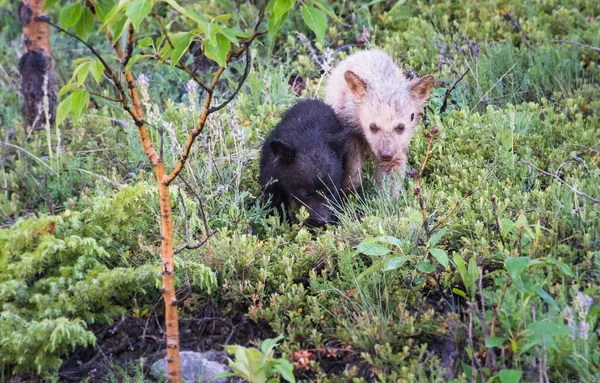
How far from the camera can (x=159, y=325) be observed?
4746mm

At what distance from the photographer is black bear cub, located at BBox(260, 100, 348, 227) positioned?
20.4ft

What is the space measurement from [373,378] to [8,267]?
2338 millimetres

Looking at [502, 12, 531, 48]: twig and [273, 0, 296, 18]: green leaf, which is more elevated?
[273, 0, 296, 18]: green leaf

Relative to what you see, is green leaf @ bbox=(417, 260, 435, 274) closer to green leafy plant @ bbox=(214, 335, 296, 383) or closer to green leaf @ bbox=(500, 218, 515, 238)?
green leaf @ bbox=(500, 218, 515, 238)

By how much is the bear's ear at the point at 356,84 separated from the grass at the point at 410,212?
77cm

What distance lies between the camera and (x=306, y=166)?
6219 millimetres

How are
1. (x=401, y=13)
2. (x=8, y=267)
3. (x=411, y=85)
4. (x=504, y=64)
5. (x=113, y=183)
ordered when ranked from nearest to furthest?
(x=8, y=267) < (x=113, y=183) < (x=411, y=85) < (x=504, y=64) < (x=401, y=13)

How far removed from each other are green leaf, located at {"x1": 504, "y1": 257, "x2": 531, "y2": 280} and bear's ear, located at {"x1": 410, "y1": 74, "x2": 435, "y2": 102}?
3.24 m

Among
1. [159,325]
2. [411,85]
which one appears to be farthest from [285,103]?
[159,325]

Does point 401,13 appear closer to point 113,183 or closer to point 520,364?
point 113,183

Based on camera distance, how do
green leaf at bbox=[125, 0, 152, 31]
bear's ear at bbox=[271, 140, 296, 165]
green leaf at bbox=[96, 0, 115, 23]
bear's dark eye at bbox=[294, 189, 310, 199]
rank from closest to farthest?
green leaf at bbox=[125, 0, 152, 31], green leaf at bbox=[96, 0, 115, 23], bear's ear at bbox=[271, 140, 296, 165], bear's dark eye at bbox=[294, 189, 310, 199]

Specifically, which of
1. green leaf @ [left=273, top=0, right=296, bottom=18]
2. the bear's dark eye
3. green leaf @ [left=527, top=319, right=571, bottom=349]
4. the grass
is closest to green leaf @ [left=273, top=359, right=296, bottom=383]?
the grass

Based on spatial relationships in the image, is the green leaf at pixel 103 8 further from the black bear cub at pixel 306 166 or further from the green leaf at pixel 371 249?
the black bear cub at pixel 306 166

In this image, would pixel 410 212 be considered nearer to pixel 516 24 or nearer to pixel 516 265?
pixel 516 265
